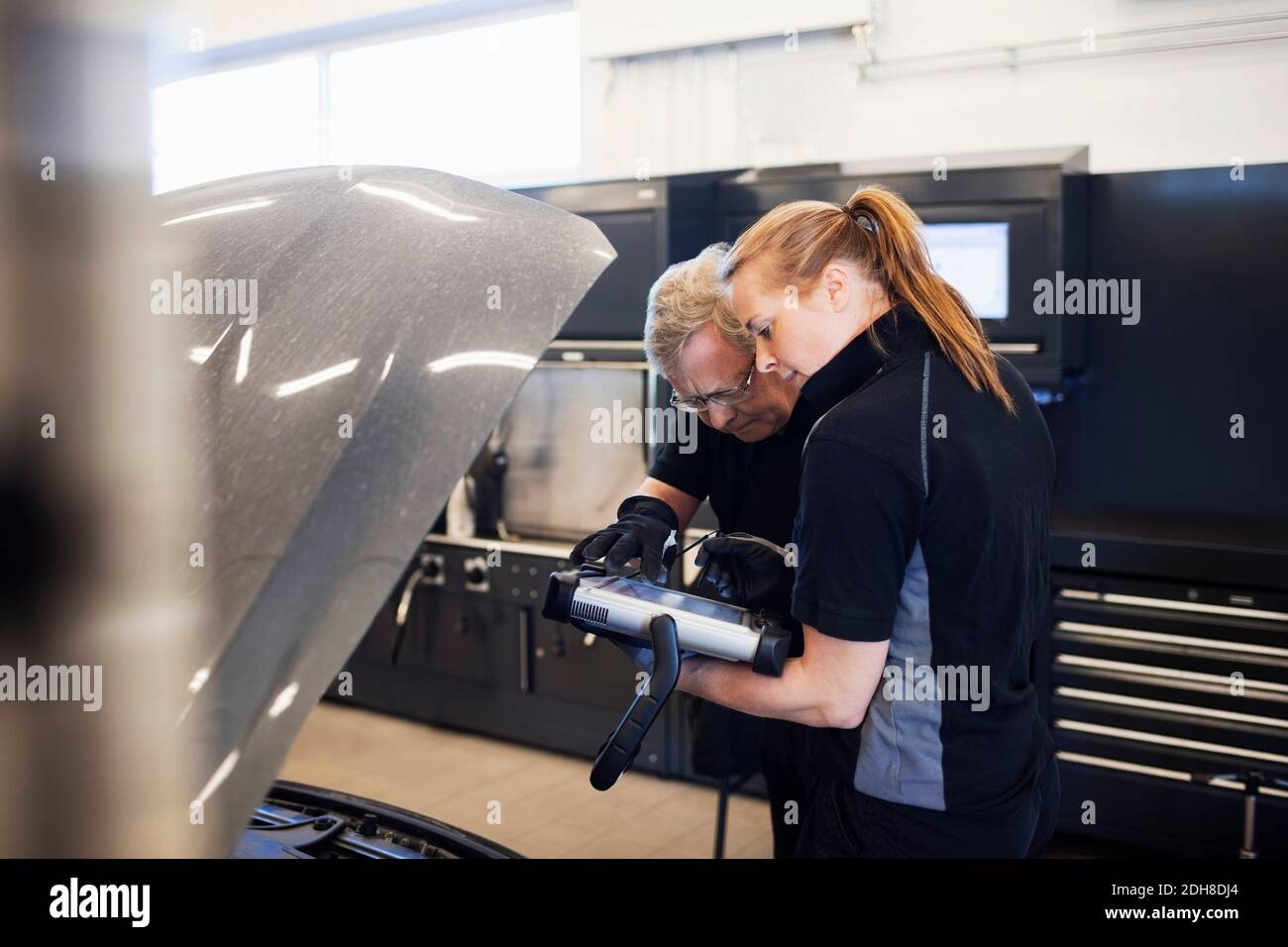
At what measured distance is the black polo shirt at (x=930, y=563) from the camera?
122 cm

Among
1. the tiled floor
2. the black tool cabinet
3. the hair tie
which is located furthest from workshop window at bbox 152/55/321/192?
the hair tie

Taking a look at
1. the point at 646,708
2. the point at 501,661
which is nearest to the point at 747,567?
the point at 646,708

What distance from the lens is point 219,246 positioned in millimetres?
875

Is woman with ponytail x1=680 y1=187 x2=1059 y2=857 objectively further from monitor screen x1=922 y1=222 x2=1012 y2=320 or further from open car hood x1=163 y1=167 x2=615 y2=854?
monitor screen x1=922 y1=222 x2=1012 y2=320

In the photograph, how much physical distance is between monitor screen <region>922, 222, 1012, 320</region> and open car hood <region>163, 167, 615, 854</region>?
263 cm

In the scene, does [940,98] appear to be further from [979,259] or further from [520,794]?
[520,794]

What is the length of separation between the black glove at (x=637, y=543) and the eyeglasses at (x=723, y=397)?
18 cm

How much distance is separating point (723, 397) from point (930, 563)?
0.65 metres

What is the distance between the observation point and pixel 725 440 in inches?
75.6

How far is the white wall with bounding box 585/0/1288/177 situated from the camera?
3.42m

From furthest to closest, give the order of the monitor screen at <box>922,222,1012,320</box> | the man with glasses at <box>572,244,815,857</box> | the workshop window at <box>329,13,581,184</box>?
the workshop window at <box>329,13,581,184</box> < the monitor screen at <box>922,222,1012,320</box> < the man with glasses at <box>572,244,815,857</box>

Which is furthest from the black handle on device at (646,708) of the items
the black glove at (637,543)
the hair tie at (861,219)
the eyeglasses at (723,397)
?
the eyeglasses at (723,397)
